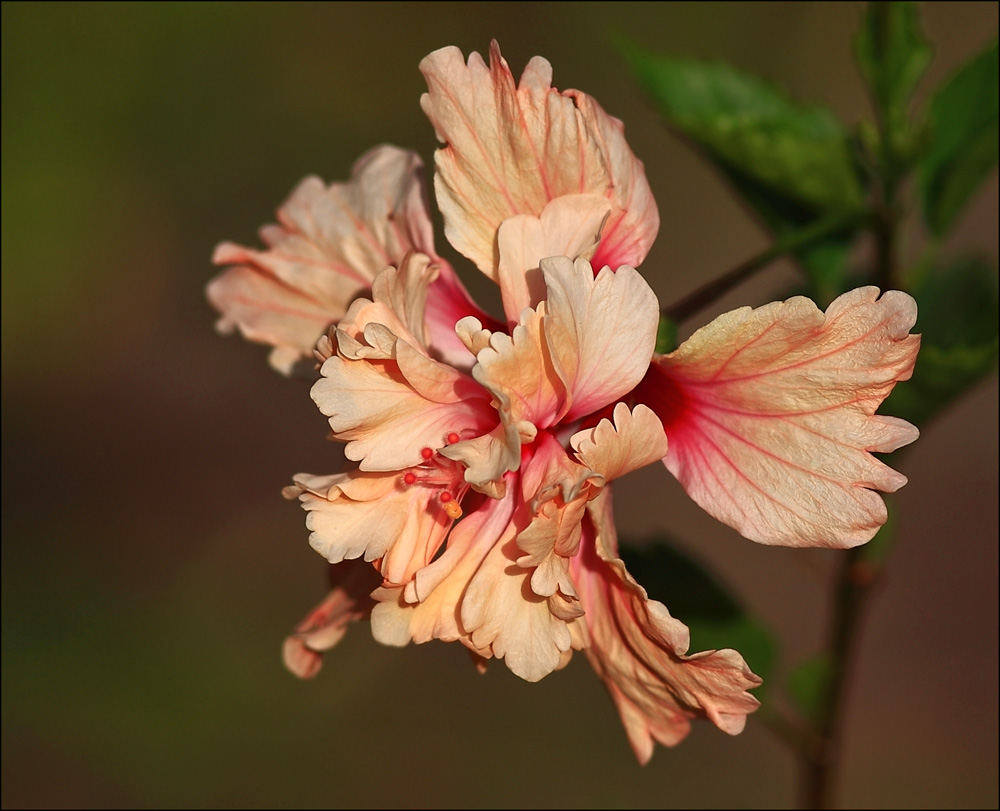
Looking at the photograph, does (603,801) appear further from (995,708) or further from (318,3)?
(318,3)

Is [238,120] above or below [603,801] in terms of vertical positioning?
above

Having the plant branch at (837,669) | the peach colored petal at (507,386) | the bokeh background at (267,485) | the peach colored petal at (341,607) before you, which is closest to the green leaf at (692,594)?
the plant branch at (837,669)

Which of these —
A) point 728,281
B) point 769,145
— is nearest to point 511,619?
point 728,281

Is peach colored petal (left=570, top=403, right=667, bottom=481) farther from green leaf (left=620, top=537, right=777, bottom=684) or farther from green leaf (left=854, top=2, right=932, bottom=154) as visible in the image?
green leaf (left=854, top=2, right=932, bottom=154)

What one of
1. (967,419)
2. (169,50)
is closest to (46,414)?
(169,50)

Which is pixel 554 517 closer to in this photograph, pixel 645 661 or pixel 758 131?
pixel 645 661

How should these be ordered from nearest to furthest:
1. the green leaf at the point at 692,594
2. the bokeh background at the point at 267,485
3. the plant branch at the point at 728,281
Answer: the plant branch at the point at 728,281 < the green leaf at the point at 692,594 < the bokeh background at the point at 267,485

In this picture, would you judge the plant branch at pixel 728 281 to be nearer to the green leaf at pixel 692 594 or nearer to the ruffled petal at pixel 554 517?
the ruffled petal at pixel 554 517

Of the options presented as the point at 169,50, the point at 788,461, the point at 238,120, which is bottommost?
the point at 788,461
